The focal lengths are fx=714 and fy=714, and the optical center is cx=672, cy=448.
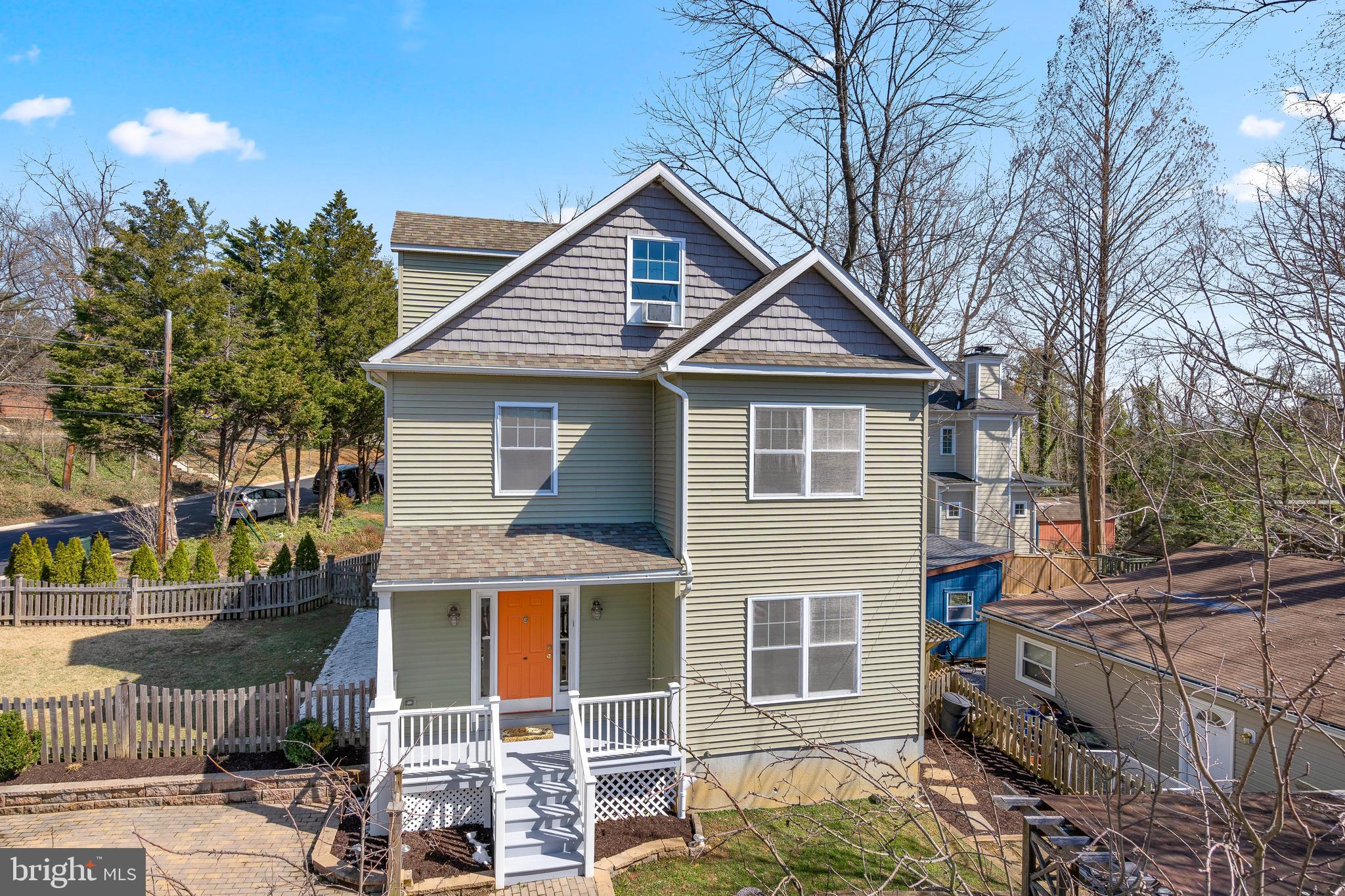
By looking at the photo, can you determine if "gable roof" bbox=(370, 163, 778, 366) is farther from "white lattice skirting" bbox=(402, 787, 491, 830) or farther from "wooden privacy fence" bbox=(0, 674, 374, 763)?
"white lattice skirting" bbox=(402, 787, 491, 830)

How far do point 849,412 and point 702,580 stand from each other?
3.57 meters

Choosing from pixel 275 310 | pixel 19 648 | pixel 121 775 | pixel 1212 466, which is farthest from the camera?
pixel 275 310

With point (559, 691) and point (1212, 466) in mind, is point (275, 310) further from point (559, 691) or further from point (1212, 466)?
point (1212, 466)

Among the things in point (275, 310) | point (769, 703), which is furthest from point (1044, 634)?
point (275, 310)

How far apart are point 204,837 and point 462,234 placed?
406 inches

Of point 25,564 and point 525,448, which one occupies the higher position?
point 525,448

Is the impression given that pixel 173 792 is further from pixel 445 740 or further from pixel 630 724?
pixel 630 724

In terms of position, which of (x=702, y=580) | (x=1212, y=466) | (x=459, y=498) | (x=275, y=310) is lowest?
(x=702, y=580)

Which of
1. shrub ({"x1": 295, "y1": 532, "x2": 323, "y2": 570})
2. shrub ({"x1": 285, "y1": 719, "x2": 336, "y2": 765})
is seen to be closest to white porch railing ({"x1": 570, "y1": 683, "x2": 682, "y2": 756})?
shrub ({"x1": 285, "y1": 719, "x2": 336, "y2": 765})

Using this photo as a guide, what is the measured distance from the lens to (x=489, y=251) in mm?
13289

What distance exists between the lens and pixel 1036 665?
14586 millimetres

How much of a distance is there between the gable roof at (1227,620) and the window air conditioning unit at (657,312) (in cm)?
745

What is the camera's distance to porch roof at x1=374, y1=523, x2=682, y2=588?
33.3ft

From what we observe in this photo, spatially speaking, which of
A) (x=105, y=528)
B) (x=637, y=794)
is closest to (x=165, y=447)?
(x=105, y=528)
